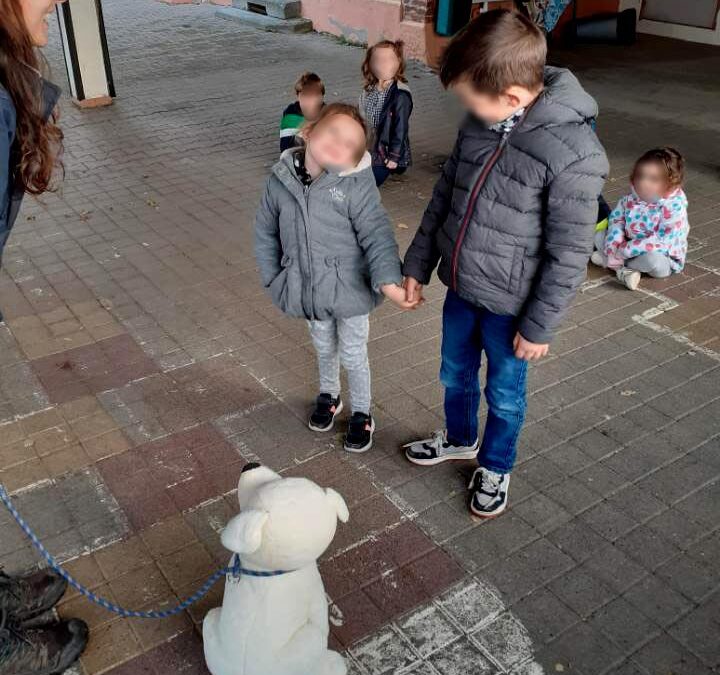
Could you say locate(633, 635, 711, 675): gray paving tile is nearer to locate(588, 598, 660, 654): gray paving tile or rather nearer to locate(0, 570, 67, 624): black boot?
locate(588, 598, 660, 654): gray paving tile

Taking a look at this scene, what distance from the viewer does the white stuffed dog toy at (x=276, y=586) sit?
2.11 metres

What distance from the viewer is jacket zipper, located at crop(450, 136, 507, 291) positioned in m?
2.71

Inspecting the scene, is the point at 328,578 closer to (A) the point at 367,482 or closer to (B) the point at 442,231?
(A) the point at 367,482

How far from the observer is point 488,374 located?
3195 millimetres

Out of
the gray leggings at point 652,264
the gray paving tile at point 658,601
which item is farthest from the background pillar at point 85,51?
the gray paving tile at point 658,601

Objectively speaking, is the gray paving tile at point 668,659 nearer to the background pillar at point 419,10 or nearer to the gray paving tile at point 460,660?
the gray paving tile at point 460,660

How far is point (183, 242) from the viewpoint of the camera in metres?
6.08

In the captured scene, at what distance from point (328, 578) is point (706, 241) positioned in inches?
178

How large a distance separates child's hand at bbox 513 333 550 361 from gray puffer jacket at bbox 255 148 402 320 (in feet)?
2.02

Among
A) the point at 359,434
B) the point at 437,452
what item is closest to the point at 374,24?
the point at 359,434

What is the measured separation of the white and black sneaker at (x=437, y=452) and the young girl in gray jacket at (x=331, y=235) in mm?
514

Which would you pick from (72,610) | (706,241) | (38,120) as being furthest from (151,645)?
Result: (706,241)

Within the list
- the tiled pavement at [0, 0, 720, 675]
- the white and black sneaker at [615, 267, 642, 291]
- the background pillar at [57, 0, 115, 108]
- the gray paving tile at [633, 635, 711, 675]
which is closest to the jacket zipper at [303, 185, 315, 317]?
the tiled pavement at [0, 0, 720, 675]

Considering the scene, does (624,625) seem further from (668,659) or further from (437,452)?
(437,452)
